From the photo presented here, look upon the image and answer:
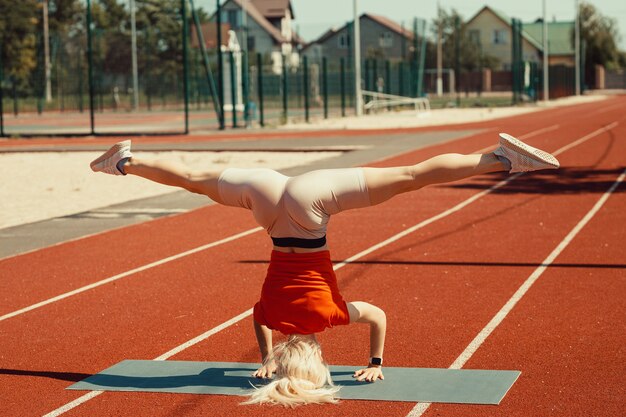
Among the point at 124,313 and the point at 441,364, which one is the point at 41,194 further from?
the point at 441,364

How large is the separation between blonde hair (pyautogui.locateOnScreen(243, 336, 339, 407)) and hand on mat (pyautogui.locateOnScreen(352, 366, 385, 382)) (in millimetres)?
214

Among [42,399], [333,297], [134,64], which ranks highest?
[134,64]

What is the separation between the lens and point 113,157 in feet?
22.4

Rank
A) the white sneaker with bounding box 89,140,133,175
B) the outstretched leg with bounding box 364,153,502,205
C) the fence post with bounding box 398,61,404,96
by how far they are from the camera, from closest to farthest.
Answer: the outstretched leg with bounding box 364,153,502,205 < the white sneaker with bounding box 89,140,133,175 < the fence post with bounding box 398,61,404,96

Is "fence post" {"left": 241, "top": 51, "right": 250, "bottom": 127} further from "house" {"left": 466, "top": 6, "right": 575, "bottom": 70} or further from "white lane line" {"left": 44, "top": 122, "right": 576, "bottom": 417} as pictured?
"house" {"left": 466, "top": 6, "right": 575, "bottom": 70}

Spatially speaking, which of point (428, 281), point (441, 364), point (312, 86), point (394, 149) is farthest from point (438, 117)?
point (441, 364)

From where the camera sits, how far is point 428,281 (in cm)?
1010

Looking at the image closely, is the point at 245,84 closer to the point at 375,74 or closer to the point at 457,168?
the point at 375,74

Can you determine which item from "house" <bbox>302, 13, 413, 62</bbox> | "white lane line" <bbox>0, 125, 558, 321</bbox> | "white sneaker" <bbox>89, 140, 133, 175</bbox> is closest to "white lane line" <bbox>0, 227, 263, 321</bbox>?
"white lane line" <bbox>0, 125, 558, 321</bbox>

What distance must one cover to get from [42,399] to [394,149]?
2011 centimetres

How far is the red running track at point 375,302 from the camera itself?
6.49 m

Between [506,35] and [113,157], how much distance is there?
382 ft

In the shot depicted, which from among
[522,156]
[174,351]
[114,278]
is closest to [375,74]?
[114,278]

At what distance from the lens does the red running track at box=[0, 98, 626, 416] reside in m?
6.49
